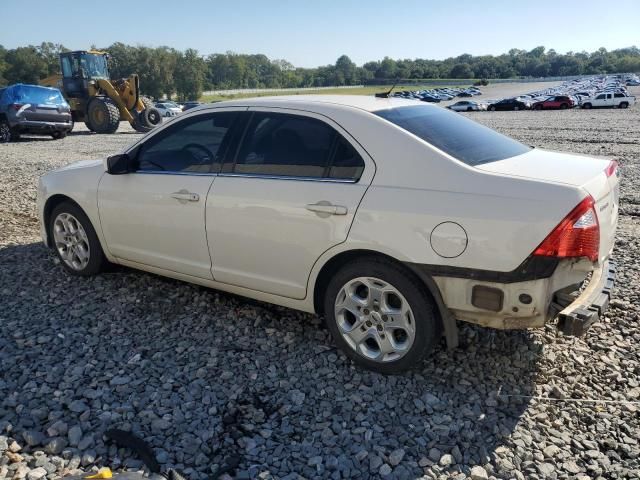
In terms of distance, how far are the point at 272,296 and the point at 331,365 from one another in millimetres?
640

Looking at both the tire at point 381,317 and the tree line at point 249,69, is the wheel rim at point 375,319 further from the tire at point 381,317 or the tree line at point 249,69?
the tree line at point 249,69

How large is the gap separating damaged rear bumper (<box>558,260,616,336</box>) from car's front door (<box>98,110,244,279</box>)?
243cm

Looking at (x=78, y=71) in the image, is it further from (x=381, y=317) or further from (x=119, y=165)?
(x=381, y=317)

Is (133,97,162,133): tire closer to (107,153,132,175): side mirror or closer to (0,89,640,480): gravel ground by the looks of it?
(107,153,132,175): side mirror

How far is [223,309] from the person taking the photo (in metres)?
4.31

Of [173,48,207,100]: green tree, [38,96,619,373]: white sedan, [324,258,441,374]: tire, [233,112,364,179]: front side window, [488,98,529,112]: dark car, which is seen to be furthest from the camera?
[173,48,207,100]: green tree

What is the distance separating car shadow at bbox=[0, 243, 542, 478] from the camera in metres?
2.72

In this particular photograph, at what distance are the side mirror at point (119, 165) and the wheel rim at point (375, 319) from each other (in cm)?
217

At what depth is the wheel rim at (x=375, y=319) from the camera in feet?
10.4

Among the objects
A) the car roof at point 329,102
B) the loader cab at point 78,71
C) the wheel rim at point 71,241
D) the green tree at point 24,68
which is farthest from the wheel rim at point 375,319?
the green tree at point 24,68

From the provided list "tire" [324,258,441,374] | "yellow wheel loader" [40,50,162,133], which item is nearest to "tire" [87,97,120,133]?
"yellow wheel loader" [40,50,162,133]

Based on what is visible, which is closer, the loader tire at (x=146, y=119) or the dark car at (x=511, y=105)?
the loader tire at (x=146, y=119)

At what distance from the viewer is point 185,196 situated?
390cm

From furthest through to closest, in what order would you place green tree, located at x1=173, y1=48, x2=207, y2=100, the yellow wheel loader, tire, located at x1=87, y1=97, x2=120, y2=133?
green tree, located at x1=173, y1=48, x2=207, y2=100, the yellow wheel loader, tire, located at x1=87, y1=97, x2=120, y2=133
